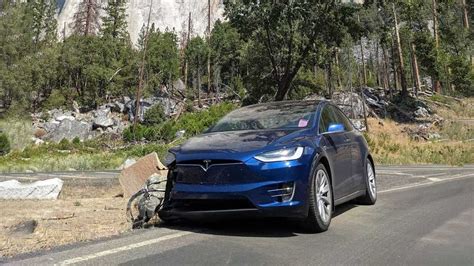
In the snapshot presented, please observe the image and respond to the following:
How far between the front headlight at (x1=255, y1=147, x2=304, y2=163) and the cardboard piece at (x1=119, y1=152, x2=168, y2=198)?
4.26 metres

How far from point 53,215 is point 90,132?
160 ft

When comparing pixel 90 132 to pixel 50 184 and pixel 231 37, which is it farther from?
pixel 50 184

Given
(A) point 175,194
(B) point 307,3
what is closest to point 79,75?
(B) point 307,3

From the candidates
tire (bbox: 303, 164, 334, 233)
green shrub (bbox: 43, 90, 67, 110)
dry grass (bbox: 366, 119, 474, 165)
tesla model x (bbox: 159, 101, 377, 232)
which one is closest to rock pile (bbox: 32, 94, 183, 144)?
green shrub (bbox: 43, 90, 67, 110)

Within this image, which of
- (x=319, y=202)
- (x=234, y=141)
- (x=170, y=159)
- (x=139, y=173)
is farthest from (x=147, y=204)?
(x=139, y=173)

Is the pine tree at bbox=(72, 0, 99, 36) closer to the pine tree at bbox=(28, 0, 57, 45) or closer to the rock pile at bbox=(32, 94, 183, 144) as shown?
the pine tree at bbox=(28, 0, 57, 45)

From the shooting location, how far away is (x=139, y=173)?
9.77 metres

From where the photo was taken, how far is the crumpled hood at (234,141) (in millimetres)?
5762

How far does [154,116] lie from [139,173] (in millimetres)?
48256

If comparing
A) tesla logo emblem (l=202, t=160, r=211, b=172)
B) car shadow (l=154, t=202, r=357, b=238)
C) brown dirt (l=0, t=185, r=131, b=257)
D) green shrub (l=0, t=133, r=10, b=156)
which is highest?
green shrub (l=0, t=133, r=10, b=156)

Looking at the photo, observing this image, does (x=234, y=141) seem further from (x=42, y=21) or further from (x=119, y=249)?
(x=42, y=21)

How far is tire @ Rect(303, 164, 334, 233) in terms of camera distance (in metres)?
5.81

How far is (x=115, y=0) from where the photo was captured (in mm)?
71812

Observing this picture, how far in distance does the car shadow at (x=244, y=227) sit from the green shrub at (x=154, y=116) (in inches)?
2026
